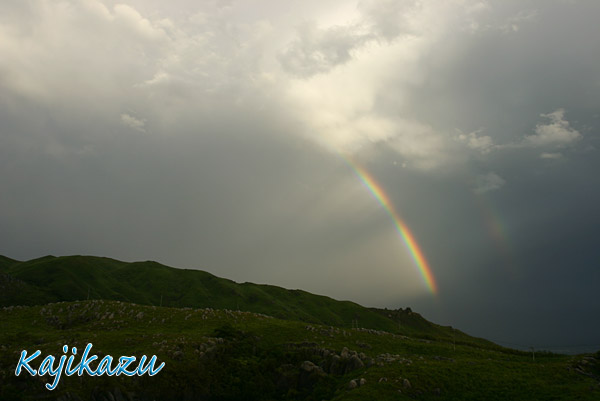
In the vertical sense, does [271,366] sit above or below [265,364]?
below

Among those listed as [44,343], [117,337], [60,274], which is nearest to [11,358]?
[44,343]

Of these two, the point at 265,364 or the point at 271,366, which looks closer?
the point at 271,366

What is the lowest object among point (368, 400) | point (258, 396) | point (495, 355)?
point (258, 396)

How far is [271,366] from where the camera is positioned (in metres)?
62.2

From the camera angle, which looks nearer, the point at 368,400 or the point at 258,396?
the point at 368,400

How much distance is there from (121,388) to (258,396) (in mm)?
18980

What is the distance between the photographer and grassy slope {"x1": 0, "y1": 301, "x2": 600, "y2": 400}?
47844mm

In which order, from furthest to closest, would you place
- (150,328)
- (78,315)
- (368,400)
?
(78,315) < (150,328) < (368,400)

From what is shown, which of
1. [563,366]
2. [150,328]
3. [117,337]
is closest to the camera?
[563,366]

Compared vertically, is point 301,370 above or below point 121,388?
above

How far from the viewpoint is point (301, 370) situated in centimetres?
5850

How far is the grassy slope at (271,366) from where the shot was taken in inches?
1884

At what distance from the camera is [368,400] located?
143 feet

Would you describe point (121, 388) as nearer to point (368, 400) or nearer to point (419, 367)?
point (368, 400)
